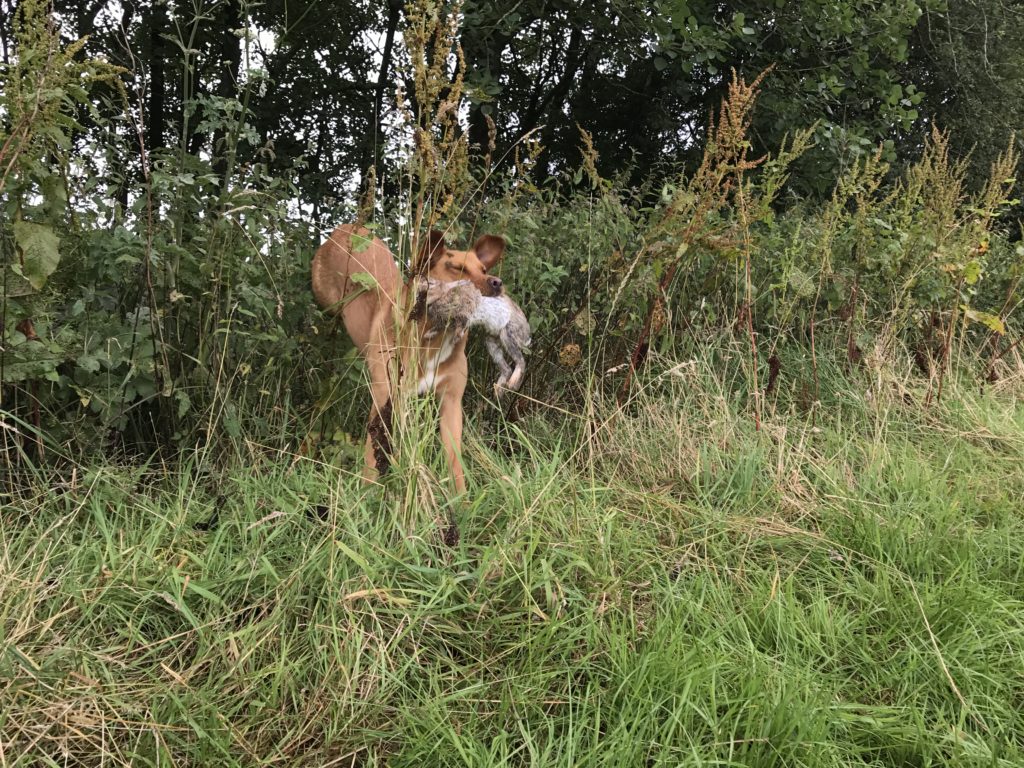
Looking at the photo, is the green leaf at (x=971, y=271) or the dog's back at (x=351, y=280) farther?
the green leaf at (x=971, y=271)

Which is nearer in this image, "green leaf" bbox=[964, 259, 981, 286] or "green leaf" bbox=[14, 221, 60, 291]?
"green leaf" bbox=[14, 221, 60, 291]

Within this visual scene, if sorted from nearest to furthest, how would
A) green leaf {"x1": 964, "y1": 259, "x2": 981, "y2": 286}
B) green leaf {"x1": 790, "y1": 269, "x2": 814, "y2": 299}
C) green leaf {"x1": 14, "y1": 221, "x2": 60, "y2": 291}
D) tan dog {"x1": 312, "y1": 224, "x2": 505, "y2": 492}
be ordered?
green leaf {"x1": 14, "y1": 221, "x2": 60, "y2": 291} → tan dog {"x1": 312, "y1": 224, "x2": 505, "y2": 492} → green leaf {"x1": 790, "y1": 269, "x2": 814, "y2": 299} → green leaf {"x1": 964, "y1": 259, "x2": 981, "y2": 286}

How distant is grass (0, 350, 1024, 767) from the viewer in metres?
1.61

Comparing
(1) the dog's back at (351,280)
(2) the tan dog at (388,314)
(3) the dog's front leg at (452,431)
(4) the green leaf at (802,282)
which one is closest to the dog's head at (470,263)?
(2) the tan dog at (388,314)

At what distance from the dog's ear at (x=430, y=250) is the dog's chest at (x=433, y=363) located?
0.85 feet

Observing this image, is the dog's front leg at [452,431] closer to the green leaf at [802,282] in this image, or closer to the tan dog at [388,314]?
the tan dog at [388,314]

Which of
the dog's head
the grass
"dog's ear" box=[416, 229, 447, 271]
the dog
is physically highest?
"dog's ear" box=[416, 229, 447, 271]

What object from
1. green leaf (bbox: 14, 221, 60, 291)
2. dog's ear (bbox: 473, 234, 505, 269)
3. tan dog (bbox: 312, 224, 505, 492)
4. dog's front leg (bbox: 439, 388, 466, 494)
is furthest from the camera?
dog's ear (bbox: 473, 234, 505, 269)

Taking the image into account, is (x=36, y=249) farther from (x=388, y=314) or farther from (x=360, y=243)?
(x=388, y=314)

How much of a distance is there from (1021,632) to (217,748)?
2059 millimetres

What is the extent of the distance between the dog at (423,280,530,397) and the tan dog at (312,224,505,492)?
4 cm

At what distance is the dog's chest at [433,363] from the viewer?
2.37 m

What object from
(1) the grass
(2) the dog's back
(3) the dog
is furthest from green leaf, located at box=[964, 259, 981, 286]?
(2) the dog's back

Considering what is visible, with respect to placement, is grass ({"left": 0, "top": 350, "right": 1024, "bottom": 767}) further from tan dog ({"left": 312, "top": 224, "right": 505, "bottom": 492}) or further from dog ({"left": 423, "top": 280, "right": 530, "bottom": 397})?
dog ({"left": 423, "top": 280, "right": 530, "bottom": 397})
